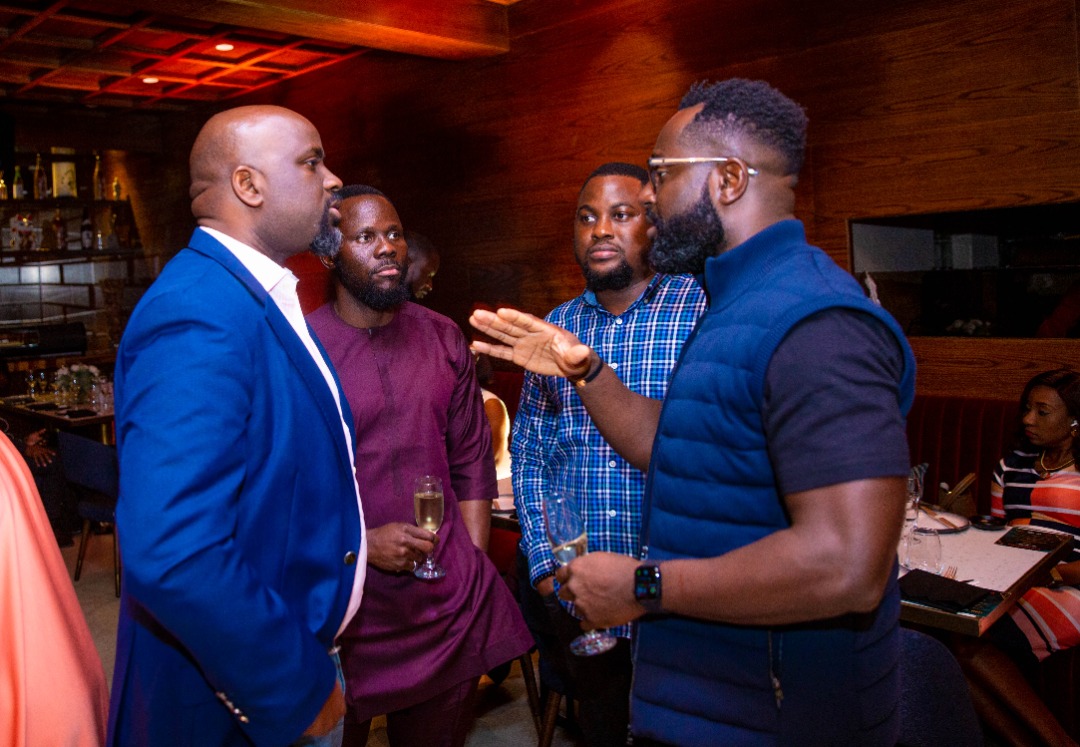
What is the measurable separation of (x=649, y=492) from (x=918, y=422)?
293 centimetres

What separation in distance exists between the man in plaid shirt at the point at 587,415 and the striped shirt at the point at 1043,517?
4.84 ft

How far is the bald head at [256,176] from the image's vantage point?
4.93 feet

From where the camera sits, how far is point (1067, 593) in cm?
285

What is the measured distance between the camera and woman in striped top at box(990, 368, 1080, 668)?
284 cm

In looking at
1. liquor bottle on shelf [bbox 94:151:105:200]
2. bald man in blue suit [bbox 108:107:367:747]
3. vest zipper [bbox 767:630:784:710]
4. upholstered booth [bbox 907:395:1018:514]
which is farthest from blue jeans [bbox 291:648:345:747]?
liquor bottle on shelf [bbox 94:151:105:200]

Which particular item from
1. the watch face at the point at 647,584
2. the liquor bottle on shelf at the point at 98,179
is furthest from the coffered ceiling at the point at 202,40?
the watch face at the point at 647,584

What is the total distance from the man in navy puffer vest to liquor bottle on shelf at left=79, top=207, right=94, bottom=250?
30.0 ft

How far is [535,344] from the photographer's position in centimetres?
183

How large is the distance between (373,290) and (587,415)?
669mm

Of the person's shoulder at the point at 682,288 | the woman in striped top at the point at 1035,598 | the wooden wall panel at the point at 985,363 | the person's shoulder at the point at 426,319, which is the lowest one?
the woman in striped top at the point at 1035,598

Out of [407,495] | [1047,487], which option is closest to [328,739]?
[407,495]

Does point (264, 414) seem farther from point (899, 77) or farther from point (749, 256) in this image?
point (899, 77)

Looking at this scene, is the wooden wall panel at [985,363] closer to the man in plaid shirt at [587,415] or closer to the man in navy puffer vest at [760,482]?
the man in plaid shirt at [587,415]

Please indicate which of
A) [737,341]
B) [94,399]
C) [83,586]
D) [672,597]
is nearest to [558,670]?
[672,597]
